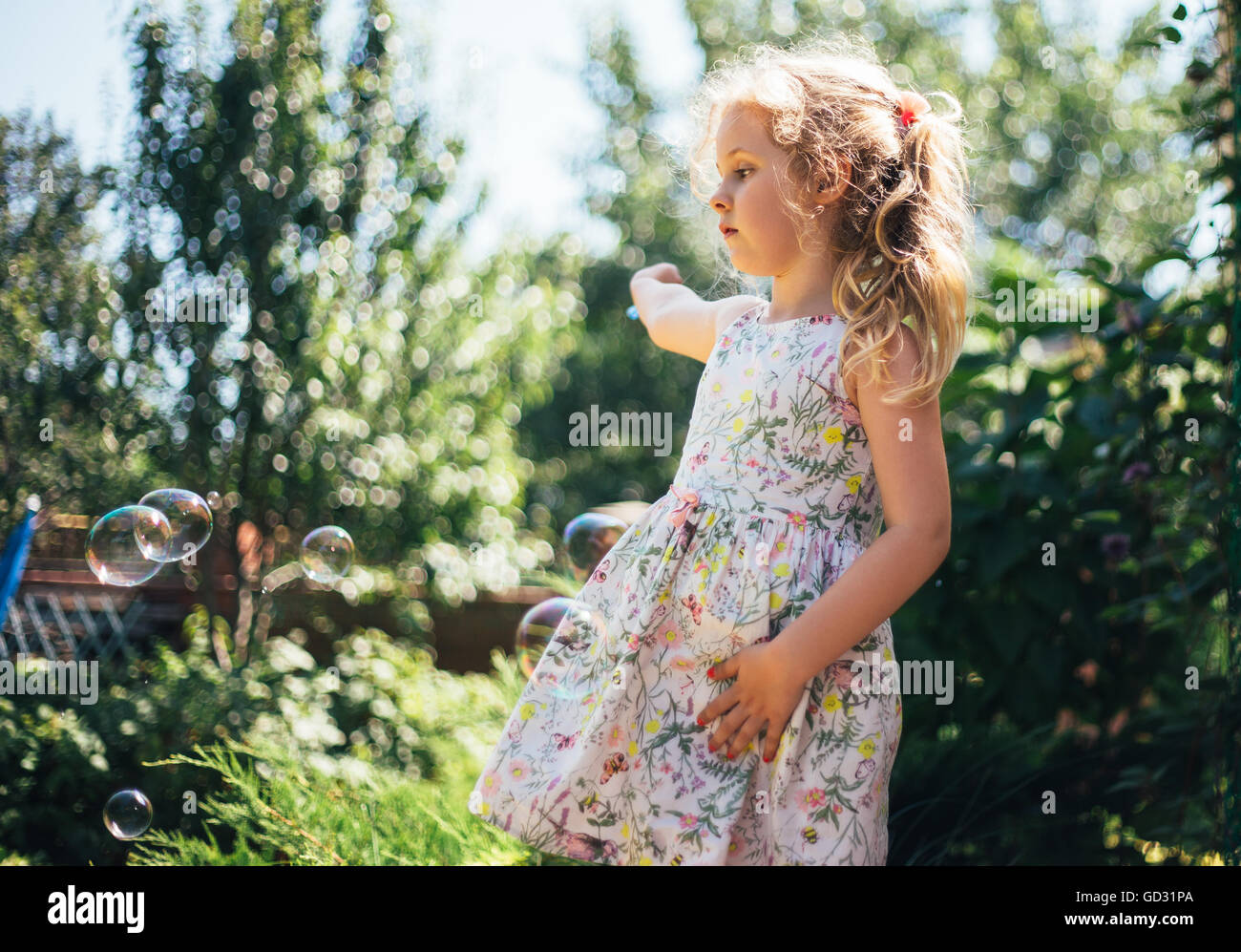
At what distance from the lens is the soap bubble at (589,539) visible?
2406 millimetres

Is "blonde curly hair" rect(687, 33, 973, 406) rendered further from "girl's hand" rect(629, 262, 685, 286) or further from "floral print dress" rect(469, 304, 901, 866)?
"girl's hand" rect(629, 262, 685, 286)

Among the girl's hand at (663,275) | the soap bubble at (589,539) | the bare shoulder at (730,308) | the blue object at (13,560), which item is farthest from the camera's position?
the blue object at (13,560)

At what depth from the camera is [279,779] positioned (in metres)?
2.55

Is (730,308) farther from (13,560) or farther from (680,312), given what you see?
(13,560)

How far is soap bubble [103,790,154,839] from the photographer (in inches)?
98.5

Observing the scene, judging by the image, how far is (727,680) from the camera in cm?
156

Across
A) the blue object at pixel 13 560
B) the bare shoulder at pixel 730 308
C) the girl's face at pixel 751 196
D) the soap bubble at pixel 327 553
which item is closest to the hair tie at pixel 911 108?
the girl's face at pixel 751 196

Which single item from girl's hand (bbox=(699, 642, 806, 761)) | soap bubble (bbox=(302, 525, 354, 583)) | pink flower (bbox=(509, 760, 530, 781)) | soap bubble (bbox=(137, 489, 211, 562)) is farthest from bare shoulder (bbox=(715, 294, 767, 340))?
soap bubble (bbox=(137, 489, 211, 562))

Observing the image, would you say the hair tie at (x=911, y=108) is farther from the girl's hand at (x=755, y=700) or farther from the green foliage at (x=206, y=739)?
the green foliage at (x=206, y=739)

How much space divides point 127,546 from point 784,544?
78.8 inches

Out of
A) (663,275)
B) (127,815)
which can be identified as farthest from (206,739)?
(663,275)

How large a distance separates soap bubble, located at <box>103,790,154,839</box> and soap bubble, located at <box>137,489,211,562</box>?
25.0 inches

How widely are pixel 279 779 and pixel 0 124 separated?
2.54 m

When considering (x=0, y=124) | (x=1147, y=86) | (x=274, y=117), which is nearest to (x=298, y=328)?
(x=274, y=117)
